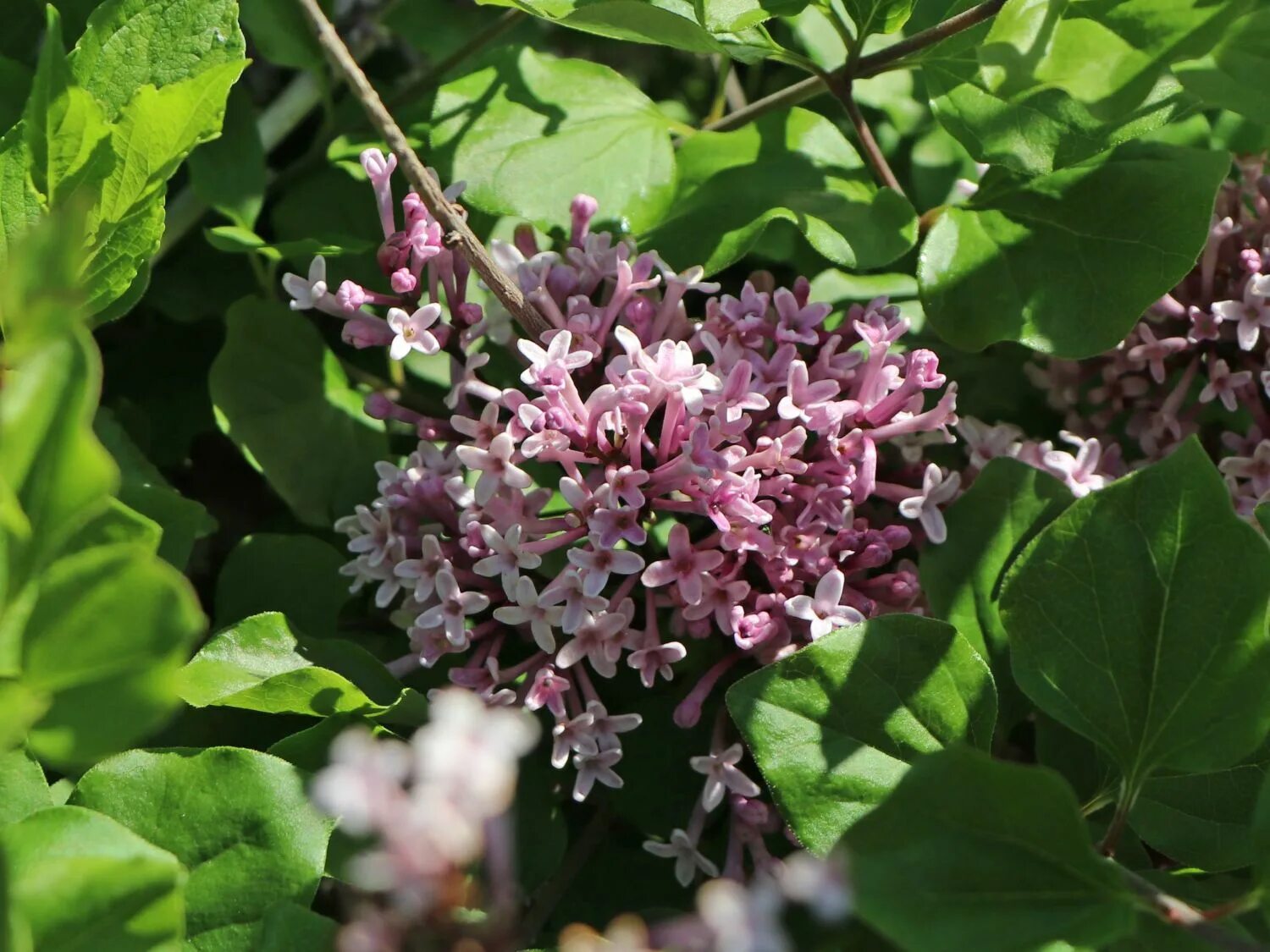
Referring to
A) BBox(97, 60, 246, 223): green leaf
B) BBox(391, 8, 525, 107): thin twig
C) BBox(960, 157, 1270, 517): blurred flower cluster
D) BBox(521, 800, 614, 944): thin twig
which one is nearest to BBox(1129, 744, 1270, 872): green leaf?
BBox(960, 157, 1270, 517): blurred flower cluster

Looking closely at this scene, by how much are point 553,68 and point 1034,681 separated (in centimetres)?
66

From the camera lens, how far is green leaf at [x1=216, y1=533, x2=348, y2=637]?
102 cm

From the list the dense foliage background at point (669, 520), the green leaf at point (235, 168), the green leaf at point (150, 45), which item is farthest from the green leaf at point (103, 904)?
the green leaf at point (235, 168)

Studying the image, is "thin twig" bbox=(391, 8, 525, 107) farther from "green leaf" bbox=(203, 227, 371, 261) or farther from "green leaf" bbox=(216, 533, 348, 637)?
"green leaf" bbox=(216, 533, 348, 637)

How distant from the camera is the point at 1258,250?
3.49ft

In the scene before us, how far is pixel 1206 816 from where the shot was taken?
32.4 inches

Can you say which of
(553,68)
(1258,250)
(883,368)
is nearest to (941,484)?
(883,368)

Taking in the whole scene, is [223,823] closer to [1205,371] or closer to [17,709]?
[17,709]

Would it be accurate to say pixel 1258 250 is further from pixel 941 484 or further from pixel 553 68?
pixel 553 68

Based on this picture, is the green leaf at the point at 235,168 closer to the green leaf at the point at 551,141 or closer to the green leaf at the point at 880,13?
the green leaf at the point at 551,141

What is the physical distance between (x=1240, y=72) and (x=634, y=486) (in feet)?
1.62

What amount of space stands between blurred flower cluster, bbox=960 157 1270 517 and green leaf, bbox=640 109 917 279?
0.17 metres

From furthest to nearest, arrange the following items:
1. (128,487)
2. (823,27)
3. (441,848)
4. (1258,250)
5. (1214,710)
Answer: (823,27), (1258,250), (128,487), (1214,710), (441,848)

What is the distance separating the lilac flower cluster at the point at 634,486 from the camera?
86 centimetres
